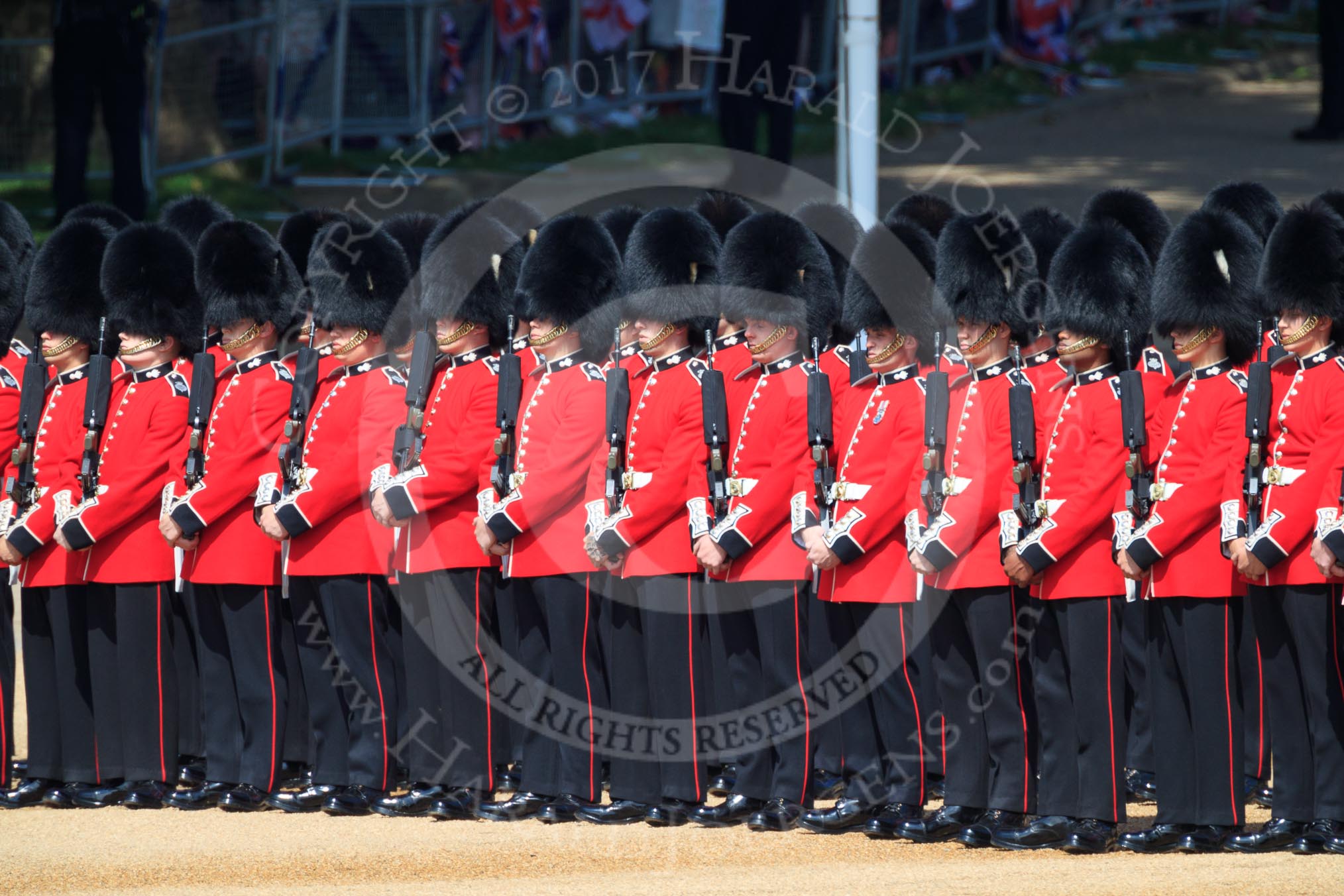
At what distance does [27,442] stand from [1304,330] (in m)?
3.44

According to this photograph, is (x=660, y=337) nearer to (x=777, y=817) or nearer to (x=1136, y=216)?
(x=777, y=817)

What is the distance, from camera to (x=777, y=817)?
543 cm

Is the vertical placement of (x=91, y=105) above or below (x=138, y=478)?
above

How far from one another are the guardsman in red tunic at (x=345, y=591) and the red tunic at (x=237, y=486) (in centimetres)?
8

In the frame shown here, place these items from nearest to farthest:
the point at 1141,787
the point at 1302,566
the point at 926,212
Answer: the point at 1302,566 → the point at 1141,787 → the point at 926,212

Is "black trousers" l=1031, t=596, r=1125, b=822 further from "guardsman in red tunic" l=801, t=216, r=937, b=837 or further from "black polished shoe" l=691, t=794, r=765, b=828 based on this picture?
"black polished shoe" l=691, t=794, r=765, b=828

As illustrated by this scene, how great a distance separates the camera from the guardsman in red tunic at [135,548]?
224 inches

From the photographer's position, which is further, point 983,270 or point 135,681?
point 135,681

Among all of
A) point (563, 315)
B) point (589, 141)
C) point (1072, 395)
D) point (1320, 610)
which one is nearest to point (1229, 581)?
point (1320, 610)

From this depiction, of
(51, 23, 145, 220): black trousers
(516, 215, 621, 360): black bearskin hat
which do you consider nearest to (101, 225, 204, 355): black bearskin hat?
(516, 215, 621, 360): black bearskin hat

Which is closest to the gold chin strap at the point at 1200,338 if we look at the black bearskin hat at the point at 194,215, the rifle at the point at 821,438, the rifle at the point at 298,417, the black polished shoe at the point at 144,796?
the rifle at the point at 821,438

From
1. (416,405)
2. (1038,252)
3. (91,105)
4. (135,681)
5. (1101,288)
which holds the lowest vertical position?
(135,681)

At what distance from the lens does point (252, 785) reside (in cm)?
571

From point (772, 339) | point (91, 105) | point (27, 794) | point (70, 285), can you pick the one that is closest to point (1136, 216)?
point (772, 339)
